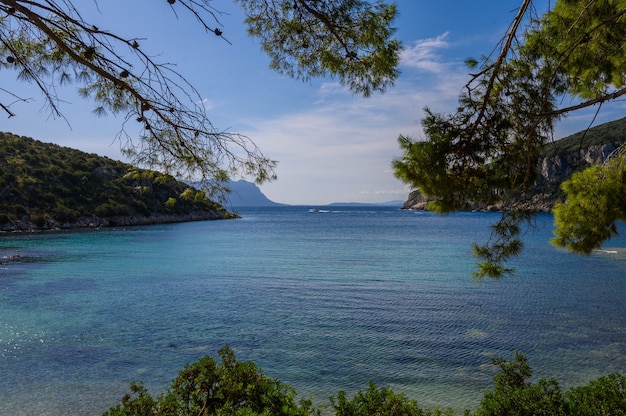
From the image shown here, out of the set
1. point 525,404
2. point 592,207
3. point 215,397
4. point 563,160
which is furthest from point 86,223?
point 525,404

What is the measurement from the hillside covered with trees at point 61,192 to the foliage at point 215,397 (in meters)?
47.1

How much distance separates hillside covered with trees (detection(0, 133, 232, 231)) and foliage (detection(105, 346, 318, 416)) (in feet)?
154

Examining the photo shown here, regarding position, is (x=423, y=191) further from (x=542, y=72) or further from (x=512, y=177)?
(x=542, y=72)

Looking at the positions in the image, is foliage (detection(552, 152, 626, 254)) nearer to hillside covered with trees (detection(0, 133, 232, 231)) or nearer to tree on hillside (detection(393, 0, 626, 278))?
tree on hillside (detection(393, 0, 626, 278))

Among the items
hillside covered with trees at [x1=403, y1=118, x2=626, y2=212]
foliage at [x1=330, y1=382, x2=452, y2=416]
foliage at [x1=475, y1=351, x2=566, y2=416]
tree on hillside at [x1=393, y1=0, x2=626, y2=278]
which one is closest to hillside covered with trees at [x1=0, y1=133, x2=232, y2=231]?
hillside covered with trees at [x1=403, y1=118, x2=626, y2=212]

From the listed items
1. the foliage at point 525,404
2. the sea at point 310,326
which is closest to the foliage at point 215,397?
the foliage at point 525,404

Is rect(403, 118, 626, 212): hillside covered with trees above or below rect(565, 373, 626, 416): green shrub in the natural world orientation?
above

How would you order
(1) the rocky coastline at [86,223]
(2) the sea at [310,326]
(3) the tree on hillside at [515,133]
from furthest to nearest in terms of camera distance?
(1) the rocky coastline at [86,223]
(2) the sea at [310,326]
(3) the tree on hillside at [515,133]

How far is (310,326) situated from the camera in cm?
1294

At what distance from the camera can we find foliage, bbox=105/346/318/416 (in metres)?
Answer: 3.64

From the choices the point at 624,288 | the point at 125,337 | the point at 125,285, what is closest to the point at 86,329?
→ the point at 125,337

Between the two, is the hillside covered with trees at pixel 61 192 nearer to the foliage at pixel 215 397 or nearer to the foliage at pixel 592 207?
the foliage at pixel 592 207

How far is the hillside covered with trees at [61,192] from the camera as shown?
53378 mm

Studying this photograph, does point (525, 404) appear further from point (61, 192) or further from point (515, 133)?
point (61, 192)
